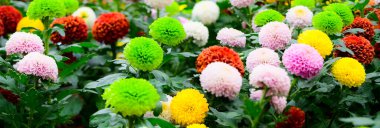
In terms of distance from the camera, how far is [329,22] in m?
2.38

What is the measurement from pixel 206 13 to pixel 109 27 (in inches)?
29.8

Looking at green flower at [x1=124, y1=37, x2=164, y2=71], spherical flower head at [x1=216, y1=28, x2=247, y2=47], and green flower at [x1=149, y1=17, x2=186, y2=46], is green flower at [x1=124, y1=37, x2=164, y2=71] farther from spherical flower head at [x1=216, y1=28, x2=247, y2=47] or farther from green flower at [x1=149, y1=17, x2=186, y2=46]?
spherical flower head at [x1=216, y1=28, x2=247, y2=47]

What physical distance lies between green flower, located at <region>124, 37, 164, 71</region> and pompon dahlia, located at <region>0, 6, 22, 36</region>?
1.59 metres

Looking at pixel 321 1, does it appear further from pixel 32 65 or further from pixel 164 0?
pixel 32 65

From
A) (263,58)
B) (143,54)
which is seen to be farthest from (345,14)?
(143,54)

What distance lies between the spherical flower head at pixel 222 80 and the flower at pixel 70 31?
1.38 metres

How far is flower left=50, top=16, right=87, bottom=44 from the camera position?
3.17 m

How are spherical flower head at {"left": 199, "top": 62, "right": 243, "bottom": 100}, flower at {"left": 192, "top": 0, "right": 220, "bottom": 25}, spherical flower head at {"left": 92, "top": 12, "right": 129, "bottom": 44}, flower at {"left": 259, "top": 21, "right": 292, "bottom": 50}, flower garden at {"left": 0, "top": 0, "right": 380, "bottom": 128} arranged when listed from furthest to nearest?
flower at {"left": 192, "top": 0, "right": 220, "bottom": 25}
spherical flower head at {"left": 92, "top": 12, "right": 129, "bottom": 44}
flower at {"left": 259, "top": 21, "right": 292, "bottom": 50}
spherical flower head at {"left": 199, "top": 62, "right": 243, "bottom": 100}
flower garden at {"left": 0, "top": 0, "right": 380, "bottom": 128}

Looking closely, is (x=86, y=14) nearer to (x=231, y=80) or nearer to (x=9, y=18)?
(x=9, y=18)

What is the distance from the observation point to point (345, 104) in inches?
90.1

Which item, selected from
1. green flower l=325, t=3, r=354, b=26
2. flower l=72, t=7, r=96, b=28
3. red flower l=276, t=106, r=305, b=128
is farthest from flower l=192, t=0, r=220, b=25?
red flower l=276, t=106, r=305, b=128

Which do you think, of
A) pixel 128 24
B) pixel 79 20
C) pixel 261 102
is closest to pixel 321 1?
pixel 128 24

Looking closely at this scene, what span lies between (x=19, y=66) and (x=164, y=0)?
4.49 feet

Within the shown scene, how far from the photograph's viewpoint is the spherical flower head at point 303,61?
6.28ft
